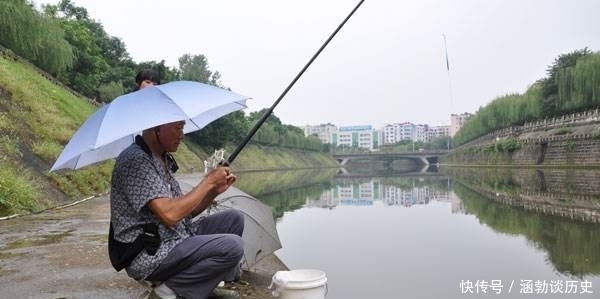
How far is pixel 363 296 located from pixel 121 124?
3726 mm

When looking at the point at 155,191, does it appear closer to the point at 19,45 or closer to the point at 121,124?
the point at 121,124

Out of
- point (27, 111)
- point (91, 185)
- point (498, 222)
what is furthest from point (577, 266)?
point (27, 111)

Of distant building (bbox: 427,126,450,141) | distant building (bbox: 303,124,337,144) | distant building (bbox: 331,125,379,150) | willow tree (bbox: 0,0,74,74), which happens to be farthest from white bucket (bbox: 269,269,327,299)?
distant building (bbox: 303,124,337,144)

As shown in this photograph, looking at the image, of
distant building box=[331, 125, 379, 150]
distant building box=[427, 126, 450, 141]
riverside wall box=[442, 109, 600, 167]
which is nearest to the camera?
riverside wall box=[442, 109, 600, 167]

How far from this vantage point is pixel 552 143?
36.2 m

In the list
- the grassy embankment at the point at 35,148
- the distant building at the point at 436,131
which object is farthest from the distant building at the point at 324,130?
the grassy embankment at the point at 35,148

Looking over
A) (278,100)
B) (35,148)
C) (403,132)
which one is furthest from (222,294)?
(403,132)

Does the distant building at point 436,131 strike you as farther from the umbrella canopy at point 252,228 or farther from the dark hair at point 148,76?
the dark hair at point 148,76

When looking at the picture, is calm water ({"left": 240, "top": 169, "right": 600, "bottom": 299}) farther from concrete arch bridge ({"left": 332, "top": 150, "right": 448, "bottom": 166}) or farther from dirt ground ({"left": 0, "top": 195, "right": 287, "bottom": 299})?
concrete arch bridge ({"left": 332, "top": 150, "right": 448, "bottom": 166})

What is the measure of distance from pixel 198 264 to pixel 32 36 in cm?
2313

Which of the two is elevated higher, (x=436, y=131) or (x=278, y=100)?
(x=436, y=131)

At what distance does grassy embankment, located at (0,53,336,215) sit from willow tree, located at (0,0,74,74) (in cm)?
216

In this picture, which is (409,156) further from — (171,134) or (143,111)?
(143,111)

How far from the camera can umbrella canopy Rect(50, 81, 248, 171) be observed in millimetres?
2664
